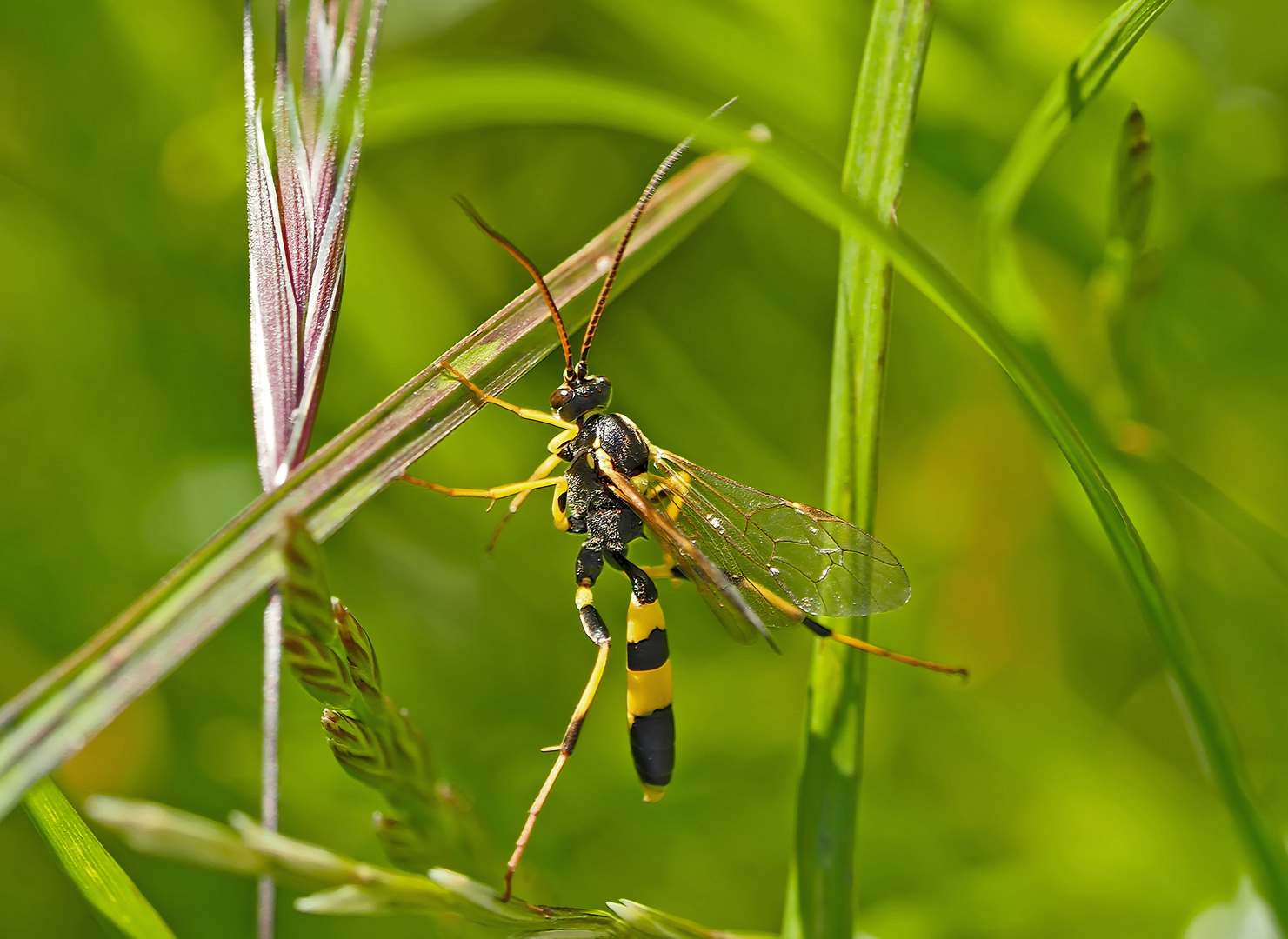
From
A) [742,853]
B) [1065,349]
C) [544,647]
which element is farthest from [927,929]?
[1065,349]

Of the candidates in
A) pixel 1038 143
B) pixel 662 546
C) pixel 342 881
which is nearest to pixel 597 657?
pixel 662 546

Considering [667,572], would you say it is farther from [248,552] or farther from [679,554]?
[248,552]

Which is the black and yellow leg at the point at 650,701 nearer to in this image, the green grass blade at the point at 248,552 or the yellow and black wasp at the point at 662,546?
the yellow and black wasp at the point at 662,546

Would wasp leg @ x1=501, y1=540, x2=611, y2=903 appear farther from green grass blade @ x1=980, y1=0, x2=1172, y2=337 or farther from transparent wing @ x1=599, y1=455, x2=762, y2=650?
green grass blade @ x1=980, y1=0, x2=1172, y2=337

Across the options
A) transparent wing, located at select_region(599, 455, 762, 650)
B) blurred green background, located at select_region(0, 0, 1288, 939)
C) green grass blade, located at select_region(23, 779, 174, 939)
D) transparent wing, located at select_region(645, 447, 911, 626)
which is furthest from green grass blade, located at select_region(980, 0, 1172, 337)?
green grass blade, located at select_region(23, 779, 174, 939)

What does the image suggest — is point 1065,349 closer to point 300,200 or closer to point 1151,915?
point 1151,915

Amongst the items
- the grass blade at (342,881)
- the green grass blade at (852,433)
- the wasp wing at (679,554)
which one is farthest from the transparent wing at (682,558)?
the grass blade at (342,881)
